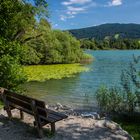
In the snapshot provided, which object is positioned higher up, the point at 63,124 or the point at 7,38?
the point at 7,38

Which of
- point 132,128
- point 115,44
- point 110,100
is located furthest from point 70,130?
point 115,44

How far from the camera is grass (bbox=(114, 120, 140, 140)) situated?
33.4 ft

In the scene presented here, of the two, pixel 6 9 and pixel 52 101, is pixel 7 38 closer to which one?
pixel 6 9

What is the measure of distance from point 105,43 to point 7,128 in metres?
166

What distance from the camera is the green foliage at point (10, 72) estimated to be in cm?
1438

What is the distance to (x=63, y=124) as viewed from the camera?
10.6 m

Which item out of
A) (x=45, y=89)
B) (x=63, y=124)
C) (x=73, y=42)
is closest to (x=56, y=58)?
(x=73, y=42)

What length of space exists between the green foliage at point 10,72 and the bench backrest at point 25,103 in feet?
12.1

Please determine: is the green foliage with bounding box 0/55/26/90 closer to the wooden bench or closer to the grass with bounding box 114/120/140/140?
the wooden bench

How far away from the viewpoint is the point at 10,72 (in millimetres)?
14469

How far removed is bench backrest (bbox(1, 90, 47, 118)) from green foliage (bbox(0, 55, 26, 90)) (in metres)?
3.69

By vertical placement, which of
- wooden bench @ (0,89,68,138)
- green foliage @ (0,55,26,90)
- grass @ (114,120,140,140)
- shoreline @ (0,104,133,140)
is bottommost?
grass @ (114,120,140,140)

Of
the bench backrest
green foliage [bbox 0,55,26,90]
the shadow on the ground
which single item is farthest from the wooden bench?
green foliage [bbox 0,55,26,90]

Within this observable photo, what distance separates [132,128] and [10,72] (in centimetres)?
620
